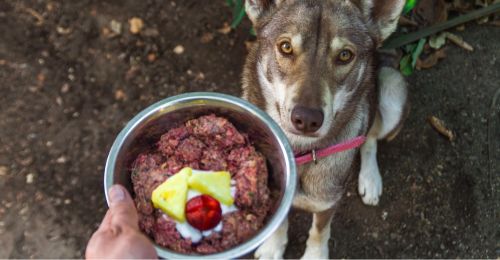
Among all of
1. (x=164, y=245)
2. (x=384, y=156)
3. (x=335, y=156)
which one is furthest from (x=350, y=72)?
(x=384, y=156)

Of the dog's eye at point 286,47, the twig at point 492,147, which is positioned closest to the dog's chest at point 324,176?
the dog's eye at point 286,47

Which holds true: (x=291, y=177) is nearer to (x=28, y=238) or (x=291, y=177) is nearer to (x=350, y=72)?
(x=350, y=72)

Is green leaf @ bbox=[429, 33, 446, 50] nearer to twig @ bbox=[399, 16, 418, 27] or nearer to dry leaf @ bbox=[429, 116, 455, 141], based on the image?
twig @ bbox=[399, 16, 418, 27]

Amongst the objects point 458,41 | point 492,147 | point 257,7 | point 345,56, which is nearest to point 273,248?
point 345,56

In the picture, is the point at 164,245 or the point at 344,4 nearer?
the point at 164,245

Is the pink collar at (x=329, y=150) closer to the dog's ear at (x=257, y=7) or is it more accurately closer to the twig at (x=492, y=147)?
the dog's ear at (x=257, y=7)

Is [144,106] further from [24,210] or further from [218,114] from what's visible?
[218,114]

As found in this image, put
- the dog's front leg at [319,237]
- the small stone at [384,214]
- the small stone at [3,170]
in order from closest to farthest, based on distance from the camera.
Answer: the dog's front leg at [319,237], the small stone at [3,170], the small stone at [384,214]
